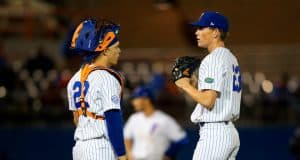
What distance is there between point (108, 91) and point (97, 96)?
0.31ft

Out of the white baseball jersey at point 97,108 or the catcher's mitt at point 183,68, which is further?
the catcher's mitt at point 183,68

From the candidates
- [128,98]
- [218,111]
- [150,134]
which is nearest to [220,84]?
[218,111]

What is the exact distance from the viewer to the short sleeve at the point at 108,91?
6.04 m

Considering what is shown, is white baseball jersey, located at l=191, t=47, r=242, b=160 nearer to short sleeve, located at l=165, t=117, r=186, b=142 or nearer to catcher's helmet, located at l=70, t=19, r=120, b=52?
catcher's helmet, located at l=70, t=19, r=120, b=52

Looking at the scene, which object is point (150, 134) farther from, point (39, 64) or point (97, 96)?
point (39, 64)

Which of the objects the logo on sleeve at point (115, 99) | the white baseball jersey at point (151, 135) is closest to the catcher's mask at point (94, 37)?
the logo on sleeve at point (115, 99)

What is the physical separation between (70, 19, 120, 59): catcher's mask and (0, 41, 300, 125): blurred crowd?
6856 millimetres

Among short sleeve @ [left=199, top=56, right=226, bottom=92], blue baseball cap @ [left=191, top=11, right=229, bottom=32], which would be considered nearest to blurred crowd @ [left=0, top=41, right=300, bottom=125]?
blue baseball cap @ [left=191, top=11, right=229, bottom=32]

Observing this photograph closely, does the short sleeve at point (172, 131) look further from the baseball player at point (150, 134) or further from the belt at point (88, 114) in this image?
the belt at point (88, 114)

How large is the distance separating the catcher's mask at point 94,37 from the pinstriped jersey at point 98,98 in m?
0.21

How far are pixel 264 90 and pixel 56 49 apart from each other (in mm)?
5706

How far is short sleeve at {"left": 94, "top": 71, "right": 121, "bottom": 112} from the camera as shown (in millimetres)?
6039

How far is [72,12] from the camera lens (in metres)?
17.8

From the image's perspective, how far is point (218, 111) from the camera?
21.1 feet
